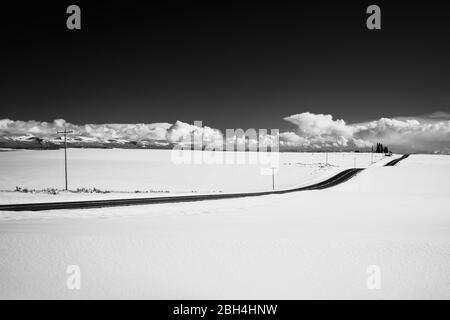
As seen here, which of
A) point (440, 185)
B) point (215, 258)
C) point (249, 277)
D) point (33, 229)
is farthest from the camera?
point (440, 185)

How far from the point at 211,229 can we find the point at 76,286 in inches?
300

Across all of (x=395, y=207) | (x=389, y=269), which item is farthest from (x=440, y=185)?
(x=389, y=269)

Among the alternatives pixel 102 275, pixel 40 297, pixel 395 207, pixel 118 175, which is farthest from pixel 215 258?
pixel 118 175

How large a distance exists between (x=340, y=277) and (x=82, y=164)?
331 ft

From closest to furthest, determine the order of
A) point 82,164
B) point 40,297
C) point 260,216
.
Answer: point 40,297
point 260,216
point 82,164

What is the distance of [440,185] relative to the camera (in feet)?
217

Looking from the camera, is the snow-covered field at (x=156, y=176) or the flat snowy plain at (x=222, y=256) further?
the snow-covered field at (x=156, y=176)

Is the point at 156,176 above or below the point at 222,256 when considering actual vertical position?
below

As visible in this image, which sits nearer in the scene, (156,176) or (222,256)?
(222,256)

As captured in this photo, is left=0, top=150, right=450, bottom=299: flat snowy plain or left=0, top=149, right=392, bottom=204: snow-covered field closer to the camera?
left=0, top=150, right=450, bottom=299: flat snowy plain

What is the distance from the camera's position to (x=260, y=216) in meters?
22.7

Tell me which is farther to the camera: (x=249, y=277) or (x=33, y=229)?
(x=33, y=229)

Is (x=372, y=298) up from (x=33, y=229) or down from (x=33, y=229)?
down

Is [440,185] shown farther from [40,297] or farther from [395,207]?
[40,297]
